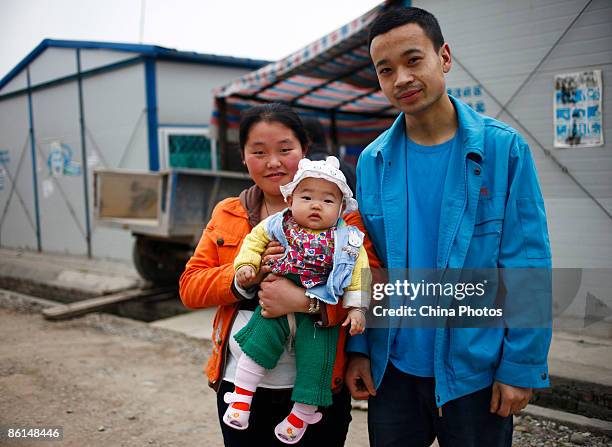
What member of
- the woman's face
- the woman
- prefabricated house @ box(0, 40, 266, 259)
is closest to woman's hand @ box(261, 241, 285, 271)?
the woman

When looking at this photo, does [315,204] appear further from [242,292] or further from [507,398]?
[507,398]

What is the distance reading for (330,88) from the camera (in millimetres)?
8273

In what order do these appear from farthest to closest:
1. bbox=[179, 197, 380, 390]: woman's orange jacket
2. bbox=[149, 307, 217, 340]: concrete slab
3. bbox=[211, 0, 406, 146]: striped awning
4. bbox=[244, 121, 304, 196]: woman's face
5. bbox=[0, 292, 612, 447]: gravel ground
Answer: bbox=[211, 0, 406, 146]: striped awning
bbox=[149, 307, 217, 340]: concrete slab
bbox=[0, 292, 612, 447]: gravel ground
bbox=[244, 121, 304, 196]: woman's face
bbox=[179, 197, 380, 390]: woman's orange jacket

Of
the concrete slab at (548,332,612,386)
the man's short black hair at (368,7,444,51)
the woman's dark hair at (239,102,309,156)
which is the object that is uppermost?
the man's short black hair at (368,7,444,51)

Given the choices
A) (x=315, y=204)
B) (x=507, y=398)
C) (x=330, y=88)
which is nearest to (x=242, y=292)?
(x=315, y=204)

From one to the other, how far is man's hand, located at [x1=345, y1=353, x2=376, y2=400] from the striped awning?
4280mm

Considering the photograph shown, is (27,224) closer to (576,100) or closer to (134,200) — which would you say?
(134,200)

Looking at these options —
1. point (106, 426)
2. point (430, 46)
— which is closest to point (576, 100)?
point (430, 46)

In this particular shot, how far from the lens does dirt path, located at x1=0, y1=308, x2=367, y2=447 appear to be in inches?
142

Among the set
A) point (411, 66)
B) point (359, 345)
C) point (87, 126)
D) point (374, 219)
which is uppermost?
point (87, 126)

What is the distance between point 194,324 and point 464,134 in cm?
505

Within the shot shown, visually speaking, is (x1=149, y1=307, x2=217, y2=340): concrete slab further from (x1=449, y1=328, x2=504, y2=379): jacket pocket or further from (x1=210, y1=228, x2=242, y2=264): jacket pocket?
(x1=449, y1=328, x2=504, y2=379): jacket pocket

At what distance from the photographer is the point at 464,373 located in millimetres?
1666

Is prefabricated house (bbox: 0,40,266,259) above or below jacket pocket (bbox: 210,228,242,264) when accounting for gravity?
above
